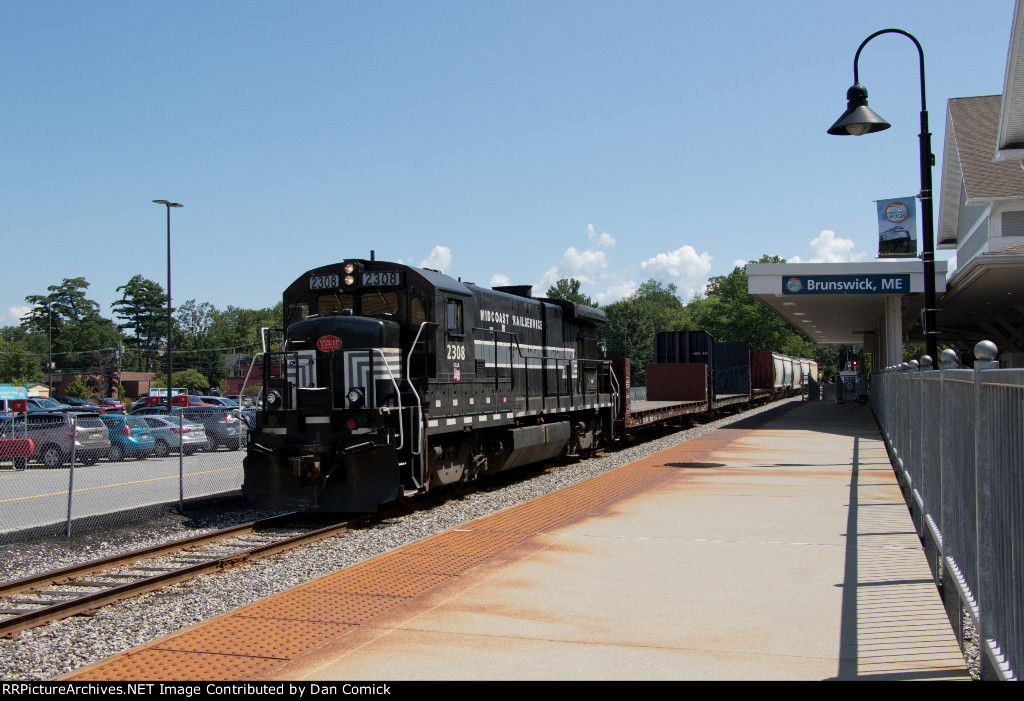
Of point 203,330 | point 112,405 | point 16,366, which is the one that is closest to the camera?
point 112,405

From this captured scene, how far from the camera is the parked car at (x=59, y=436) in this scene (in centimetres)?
1744

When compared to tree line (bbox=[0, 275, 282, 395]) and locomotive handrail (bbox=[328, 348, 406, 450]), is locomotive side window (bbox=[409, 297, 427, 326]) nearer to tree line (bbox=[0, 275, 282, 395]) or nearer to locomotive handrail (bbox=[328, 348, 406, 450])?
locomotive handrail (bbox=[328, 348, 406, 450])

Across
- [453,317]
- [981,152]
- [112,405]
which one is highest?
[981,152]

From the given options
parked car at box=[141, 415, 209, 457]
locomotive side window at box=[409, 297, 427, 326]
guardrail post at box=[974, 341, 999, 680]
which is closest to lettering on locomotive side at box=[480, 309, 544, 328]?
locomotive side window at box=[409, 297, 427, 326]

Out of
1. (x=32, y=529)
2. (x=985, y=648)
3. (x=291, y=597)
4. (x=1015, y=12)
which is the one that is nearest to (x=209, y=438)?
(x=32, y=529)

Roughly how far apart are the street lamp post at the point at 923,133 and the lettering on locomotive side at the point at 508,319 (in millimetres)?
6180

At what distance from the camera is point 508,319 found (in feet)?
49.7

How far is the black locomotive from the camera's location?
10.7 meters

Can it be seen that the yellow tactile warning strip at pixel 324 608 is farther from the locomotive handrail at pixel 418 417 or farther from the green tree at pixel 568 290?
the green tree at pixel 568 290

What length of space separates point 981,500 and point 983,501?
2.8 inches

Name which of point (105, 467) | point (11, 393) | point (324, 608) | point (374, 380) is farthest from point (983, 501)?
point (11, 393)

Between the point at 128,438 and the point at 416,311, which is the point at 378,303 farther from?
the point at 128,438
